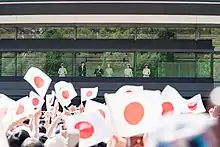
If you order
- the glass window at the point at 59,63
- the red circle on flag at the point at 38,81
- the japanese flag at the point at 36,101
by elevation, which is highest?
the glass window at the point at 59,63

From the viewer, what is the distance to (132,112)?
6.08ft

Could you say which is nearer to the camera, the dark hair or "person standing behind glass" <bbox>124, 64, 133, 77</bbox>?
the dark hair

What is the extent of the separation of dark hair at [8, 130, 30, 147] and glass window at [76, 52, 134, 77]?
11.1 m

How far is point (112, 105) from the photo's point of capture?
1827mm

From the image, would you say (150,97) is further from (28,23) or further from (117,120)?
(28,23)

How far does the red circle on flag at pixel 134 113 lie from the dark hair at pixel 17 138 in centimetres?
86

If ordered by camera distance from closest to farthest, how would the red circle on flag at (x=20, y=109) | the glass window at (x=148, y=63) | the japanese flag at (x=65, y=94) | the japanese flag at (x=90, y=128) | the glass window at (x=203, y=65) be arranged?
the japanese flag at (x=90, y=128)
the red circle on flag at (x=20, y=109)
the japanese flag at (x=65, y=94)
the glass window at (x=148, y=63)
the glass window at (x=203, y=65)

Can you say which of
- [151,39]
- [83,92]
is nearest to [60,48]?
[151,39]

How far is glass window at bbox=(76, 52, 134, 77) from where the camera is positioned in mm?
13852

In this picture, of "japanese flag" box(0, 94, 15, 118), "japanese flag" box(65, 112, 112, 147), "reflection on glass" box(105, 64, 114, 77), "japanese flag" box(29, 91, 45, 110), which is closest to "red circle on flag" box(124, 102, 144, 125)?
"japanese flag" box(65, 112, 112, 147)

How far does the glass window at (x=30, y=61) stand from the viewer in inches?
548

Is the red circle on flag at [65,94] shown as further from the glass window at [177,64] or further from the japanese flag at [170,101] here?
the glass window at [177,64]

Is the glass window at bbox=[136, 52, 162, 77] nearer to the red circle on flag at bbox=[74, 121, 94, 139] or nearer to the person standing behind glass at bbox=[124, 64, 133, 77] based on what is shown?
the person standing behind glass at bbox=[124, 64, 133, 77]

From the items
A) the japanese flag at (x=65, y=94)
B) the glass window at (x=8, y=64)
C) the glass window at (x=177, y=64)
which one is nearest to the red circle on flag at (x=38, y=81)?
the japanese flag at (x=65, y=94)
